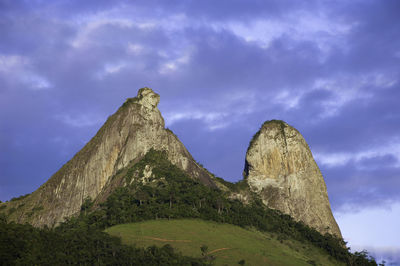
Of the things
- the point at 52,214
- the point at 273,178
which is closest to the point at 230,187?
the point at 273,178

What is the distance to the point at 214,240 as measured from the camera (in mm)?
88125

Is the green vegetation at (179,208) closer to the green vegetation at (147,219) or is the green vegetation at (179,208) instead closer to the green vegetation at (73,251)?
the green vegetation at (147,219)

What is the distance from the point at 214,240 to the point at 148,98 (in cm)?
5187

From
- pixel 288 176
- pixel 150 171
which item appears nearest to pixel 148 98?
pixel 150 171

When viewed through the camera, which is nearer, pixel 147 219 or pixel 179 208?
pixel 147 219

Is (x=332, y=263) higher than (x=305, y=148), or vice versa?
(x=305, y=148)

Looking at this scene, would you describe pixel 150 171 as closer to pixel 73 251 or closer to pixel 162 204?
pixel 162 204

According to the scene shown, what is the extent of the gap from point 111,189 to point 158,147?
666 inches

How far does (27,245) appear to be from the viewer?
72750 millimetres

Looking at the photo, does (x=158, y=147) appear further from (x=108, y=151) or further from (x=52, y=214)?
(x=52, y=214)

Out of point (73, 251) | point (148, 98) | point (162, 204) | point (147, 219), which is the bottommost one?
point (73, 251)

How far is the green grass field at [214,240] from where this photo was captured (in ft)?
273

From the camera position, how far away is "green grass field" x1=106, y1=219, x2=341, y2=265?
3280 inches

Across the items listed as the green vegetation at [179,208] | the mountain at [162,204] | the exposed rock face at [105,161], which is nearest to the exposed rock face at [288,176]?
the mountain at [162,204]
